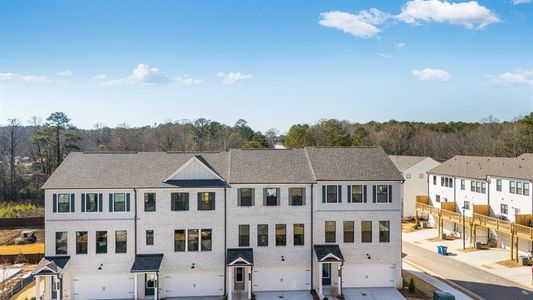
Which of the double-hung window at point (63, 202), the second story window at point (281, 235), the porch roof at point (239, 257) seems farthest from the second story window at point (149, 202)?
the second story window at point (281, 235)

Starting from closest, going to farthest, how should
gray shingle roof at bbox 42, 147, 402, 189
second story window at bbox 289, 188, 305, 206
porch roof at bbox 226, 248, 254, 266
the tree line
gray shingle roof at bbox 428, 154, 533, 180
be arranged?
1. porch roof at bbox 226, 248, 254, 266
2. gray shingle roof at bbox 42, 147, 402, 189
3. second story window at bbox 289, 188, 305, 206
4. gray shingle roof at bbox 428, 154, 533, 180
5. the tree line

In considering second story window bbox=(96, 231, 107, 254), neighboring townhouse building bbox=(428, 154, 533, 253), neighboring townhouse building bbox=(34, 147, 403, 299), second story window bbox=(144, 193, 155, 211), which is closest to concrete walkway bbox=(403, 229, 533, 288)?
neighboring townhouse building bbox=(428, 154, 533, 253)

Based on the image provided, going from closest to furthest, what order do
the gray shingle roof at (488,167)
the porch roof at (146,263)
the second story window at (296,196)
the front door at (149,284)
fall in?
the porch roof at (146,263) < the front door at (149,284) < the second story window at (296,196) < the gray shingle roof at (488,167)

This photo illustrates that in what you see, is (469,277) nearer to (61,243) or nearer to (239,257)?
(239,257)

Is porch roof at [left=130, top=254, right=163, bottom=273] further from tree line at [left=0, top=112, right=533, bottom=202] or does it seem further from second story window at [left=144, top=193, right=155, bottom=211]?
tree line at [left=0, top=112, right=533, bottom=202]

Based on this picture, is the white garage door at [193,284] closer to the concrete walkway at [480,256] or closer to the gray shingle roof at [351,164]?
the gray shingle roof at [351,164]

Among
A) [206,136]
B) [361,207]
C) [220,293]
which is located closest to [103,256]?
[220,293]

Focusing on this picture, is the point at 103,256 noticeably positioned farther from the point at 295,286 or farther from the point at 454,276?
the point at 454,276
